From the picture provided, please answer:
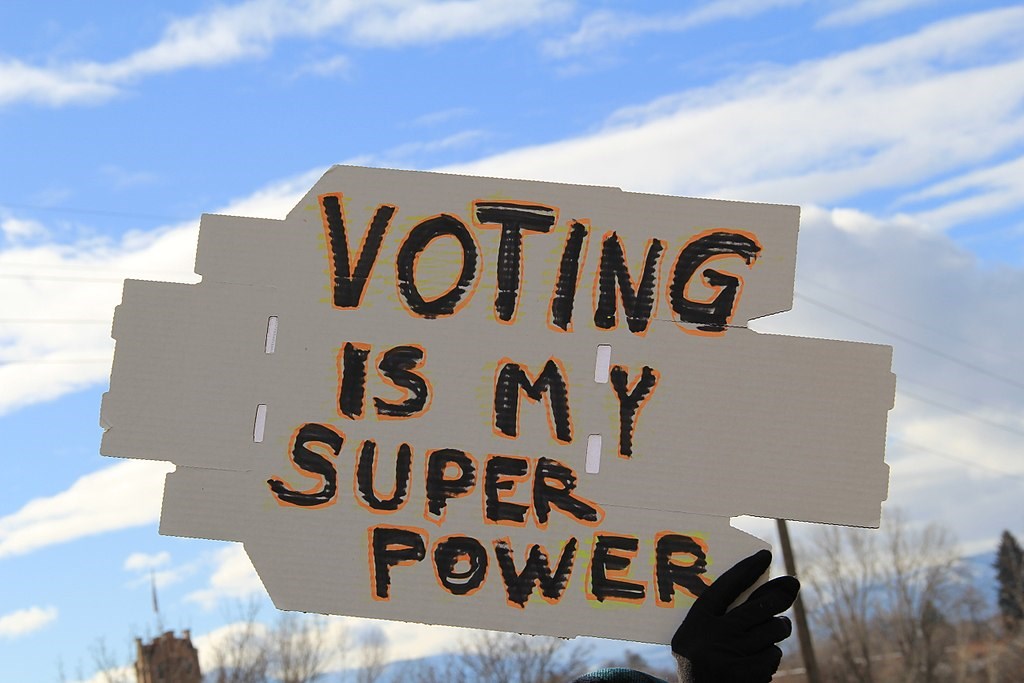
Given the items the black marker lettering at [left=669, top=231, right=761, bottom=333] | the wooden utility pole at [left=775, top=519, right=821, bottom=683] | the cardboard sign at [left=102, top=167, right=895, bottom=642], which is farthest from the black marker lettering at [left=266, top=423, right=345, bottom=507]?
the wooden utility pole at [left=775, top=519, right=821, bottom=683]

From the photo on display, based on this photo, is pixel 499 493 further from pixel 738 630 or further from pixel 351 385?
pixel 738 630

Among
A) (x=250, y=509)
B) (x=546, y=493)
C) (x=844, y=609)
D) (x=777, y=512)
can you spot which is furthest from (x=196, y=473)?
(x=844, y=609)

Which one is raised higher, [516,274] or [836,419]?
[516,274]

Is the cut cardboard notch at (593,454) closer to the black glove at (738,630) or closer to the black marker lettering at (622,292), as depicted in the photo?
the black marker lettering at (622,292)

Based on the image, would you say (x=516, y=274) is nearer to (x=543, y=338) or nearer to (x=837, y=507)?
(x=543, y=338)

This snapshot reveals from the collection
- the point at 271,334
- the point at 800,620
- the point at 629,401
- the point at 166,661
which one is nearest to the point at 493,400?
the point at 629,401

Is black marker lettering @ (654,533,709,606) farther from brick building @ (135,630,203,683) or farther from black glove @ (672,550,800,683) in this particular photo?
brick building @ (135,630,203,683)
